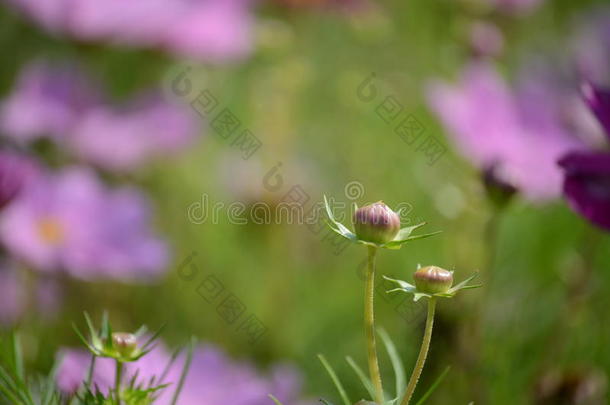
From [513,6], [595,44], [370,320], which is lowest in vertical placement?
[595,44]

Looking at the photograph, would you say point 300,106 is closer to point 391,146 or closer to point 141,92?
point 391,146

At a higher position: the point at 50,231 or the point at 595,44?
the point at 50,231

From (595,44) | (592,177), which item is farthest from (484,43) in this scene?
(595,44)

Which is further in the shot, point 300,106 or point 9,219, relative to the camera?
point 300,106

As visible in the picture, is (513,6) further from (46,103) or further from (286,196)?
(46,103)

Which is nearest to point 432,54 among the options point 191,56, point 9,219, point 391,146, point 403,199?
point 391,146

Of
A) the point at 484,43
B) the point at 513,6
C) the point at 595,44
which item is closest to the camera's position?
the point at 484,43

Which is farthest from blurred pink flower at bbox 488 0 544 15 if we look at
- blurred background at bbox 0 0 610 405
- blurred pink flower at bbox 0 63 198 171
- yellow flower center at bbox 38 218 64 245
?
yellow flower center at bbox 38 218 64 245
